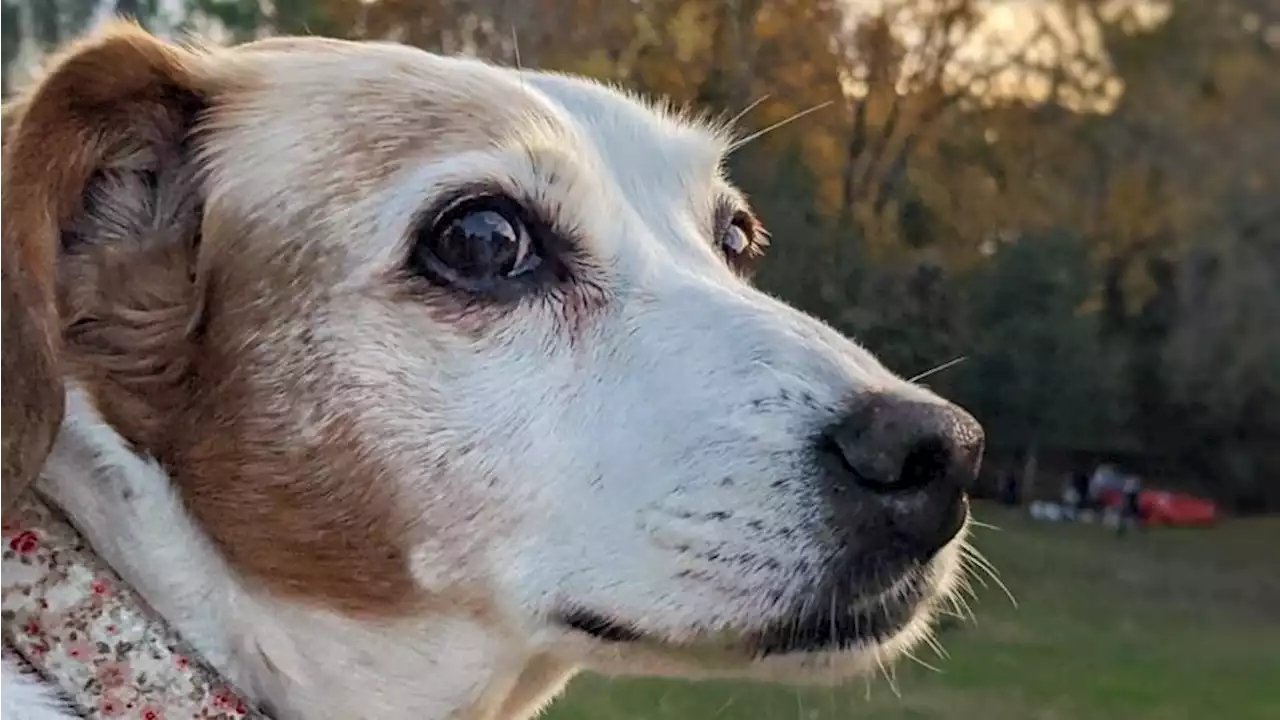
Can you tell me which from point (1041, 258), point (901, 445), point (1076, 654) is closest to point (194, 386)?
point (901, 445)

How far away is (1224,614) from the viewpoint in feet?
37.6

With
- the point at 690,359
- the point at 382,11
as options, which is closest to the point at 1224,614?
the point at 382,11

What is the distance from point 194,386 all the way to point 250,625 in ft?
0.95

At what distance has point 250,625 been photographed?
1.75m

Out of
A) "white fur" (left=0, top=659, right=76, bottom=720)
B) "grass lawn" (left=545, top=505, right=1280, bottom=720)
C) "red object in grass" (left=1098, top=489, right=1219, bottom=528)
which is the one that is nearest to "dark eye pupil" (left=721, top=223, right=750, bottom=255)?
"grass lawn" (left=545, top=505, right=1280, bottom=720)

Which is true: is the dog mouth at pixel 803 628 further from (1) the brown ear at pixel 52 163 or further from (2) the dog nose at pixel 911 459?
(1) the brown ear at pixel 52 163

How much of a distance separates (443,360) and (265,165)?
36cm

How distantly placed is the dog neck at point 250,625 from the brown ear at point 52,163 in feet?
0.43

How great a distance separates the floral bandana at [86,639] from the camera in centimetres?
160

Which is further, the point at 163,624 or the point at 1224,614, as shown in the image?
the point at 1224,614

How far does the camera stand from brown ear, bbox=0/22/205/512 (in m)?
1.62

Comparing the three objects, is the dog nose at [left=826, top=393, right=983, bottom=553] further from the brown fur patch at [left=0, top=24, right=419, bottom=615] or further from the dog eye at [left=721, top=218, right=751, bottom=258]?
the dog eye at [left=721, top=218, right=751, bottom=258]

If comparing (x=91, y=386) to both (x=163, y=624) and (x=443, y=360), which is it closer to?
(x=163, y=624)

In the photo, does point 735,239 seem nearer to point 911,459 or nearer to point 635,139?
point 635,139
